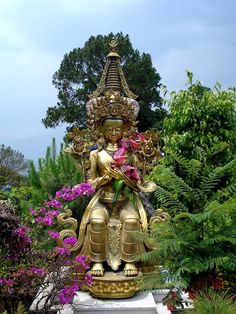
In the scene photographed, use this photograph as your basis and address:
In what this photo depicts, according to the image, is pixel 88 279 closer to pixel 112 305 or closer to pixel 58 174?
pixel 112 305

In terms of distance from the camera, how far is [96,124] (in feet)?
16.9

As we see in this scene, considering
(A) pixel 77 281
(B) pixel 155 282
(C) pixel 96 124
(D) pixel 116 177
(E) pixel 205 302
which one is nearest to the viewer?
(E) pixel 205 302

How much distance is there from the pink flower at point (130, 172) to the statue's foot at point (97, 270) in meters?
1.01

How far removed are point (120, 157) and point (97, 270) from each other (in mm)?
1222

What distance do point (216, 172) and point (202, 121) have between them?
4.02 meters

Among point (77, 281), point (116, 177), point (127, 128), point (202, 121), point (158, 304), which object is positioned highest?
point (202, 121)

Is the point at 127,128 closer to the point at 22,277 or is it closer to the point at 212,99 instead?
the point at 22,277

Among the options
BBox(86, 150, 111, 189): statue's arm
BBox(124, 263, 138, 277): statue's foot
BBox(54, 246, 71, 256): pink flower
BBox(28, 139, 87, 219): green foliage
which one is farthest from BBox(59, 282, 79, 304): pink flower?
BBox(28, 139, 87, 219): green foliage

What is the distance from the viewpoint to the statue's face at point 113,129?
16.6ft

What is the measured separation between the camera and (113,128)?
5.07 m

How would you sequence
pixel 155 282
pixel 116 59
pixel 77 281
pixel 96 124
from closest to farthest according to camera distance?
pixel 155 282
pixel 77 281
pixel 96 124
pixel 116 59

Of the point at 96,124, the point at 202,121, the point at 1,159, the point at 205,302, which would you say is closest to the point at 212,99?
the point at 202,121

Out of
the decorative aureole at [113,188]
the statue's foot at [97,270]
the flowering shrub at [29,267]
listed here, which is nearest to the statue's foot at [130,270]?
the decorative aureole at [113,188]

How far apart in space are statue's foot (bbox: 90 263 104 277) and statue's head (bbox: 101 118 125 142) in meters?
1.43
